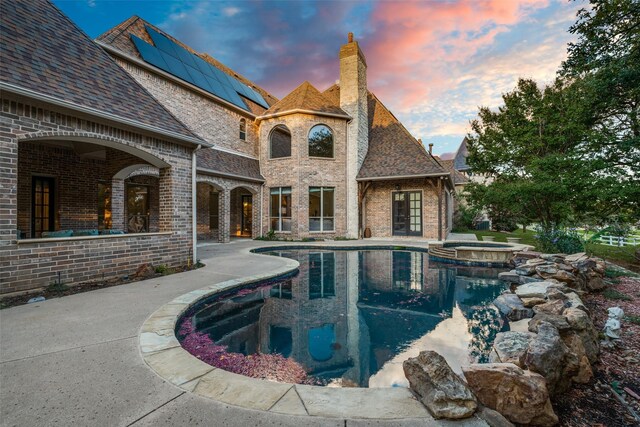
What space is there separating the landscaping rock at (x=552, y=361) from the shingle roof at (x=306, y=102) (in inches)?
511

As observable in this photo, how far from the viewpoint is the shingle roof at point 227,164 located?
11227mm

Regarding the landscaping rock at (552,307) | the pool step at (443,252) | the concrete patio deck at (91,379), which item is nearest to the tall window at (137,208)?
the concrete patio deck at (91,379)

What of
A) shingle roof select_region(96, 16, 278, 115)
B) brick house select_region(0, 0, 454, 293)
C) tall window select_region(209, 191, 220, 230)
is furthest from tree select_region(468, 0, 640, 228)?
shingle roof select_region(96, 16, 278, 115)

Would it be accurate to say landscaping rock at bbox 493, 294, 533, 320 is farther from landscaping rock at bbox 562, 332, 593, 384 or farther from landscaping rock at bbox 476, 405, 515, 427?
landscaping rock at bbox 476, 405, 515, 427

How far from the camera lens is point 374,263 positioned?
8.51 meters

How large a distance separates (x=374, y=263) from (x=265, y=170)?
8.36 meters

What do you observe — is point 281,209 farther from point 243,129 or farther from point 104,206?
point 104,206

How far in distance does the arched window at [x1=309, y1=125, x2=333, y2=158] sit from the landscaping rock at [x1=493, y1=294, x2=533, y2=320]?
10.9 meters

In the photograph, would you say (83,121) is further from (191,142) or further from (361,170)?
(361,170)

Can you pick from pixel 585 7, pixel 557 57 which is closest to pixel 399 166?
pixel 557 57

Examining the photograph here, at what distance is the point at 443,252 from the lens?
29.3 ft

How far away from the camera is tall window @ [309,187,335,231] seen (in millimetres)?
13711

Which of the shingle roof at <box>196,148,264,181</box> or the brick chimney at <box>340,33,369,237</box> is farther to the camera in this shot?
the brick chimney at <box>340,33,369,237</box>

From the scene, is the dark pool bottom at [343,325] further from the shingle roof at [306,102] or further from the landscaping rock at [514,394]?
the shingle roof at [306,102]
